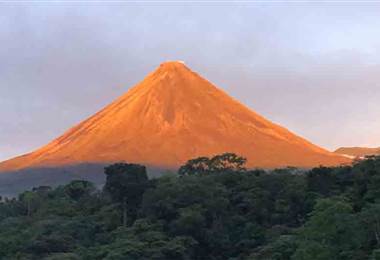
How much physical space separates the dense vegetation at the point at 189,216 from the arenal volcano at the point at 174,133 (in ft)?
123

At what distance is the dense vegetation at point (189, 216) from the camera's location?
3721cm

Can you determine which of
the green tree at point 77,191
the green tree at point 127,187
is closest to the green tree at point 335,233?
the green tree at point 127,187

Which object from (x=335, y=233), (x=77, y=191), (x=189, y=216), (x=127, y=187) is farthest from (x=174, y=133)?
(x=335, y=233)

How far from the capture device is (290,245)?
3347 cm

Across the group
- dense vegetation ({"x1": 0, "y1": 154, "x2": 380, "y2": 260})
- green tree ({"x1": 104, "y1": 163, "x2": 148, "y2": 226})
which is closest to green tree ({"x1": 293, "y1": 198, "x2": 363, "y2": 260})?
dense vegetation ({"x1": 0, "y1": 154, "x2": 380, "y2": 260})

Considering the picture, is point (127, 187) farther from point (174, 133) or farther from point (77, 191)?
point (174, 133)

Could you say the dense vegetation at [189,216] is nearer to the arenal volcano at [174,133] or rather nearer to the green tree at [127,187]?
the green tree at [127,187]

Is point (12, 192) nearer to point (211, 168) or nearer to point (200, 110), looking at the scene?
point (200, 110)

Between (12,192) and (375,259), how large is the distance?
56.9m

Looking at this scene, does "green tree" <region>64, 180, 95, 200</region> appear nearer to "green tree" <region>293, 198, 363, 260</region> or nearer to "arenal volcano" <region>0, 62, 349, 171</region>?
"green tree" <region>293, 198, 363, 260</region>

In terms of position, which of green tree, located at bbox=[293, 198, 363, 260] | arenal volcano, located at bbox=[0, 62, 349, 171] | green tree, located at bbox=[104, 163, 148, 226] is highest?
arenal volcano, located at bbox=[0, 62, 349, 171]

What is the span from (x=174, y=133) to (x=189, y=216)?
168ft

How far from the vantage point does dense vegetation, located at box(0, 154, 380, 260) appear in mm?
37206

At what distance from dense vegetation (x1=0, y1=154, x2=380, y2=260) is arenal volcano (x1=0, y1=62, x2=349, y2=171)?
37518 millimetres
